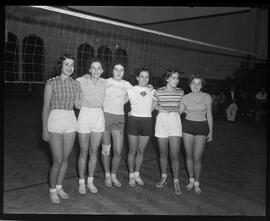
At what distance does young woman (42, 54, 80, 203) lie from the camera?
363cm

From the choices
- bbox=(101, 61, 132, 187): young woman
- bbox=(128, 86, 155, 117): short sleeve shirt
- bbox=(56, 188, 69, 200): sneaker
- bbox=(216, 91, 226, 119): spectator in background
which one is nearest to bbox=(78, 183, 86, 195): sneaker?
bbox=(56, 188, 69, 200): sneaker

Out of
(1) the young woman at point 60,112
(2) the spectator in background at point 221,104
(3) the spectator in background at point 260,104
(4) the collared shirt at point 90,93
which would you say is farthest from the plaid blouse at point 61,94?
(2) the spectator in background at point 221,104

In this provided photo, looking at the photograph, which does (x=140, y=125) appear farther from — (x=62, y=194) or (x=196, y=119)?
(x=62, y=194)

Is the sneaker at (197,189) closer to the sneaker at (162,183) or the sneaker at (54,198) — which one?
the sneaker at (162,183)

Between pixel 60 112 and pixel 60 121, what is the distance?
10 cm

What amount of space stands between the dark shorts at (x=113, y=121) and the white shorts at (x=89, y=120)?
0.17m

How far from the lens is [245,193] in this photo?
4414 millimetres

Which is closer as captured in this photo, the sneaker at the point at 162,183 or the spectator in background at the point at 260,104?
the sneaker at the point at 162,183

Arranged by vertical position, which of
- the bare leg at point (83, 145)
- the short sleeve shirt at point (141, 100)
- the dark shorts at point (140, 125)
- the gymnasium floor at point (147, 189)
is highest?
the short sleeve shirt at point (141, 100)

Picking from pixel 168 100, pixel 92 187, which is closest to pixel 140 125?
pixel 168 100

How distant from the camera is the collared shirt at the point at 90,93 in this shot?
Result: 12.9 ft

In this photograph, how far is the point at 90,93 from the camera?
3.94 m

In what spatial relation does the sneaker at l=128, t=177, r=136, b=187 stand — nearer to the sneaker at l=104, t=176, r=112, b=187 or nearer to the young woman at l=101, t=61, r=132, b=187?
the sneaker at l=104, t=176, r=112, b=187
